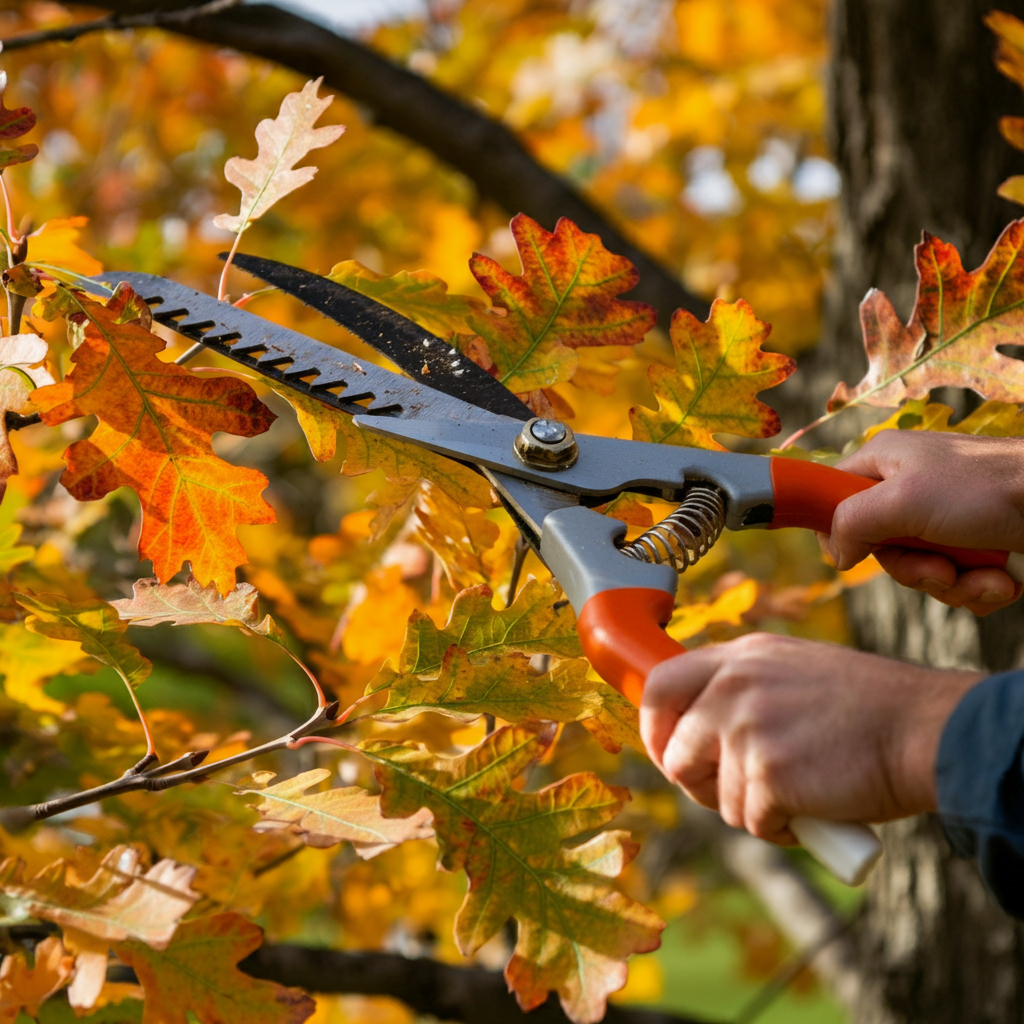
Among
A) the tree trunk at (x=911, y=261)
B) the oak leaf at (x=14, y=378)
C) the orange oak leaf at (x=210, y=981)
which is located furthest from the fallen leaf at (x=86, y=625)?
the tree trunk at (x=911, y=261)

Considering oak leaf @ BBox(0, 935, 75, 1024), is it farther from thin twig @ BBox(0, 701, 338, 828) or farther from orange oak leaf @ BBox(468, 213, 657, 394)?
orange oak leaf @ BBox(468, 213, 657, 394)

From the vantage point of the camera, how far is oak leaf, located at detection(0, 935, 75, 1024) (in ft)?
3.34

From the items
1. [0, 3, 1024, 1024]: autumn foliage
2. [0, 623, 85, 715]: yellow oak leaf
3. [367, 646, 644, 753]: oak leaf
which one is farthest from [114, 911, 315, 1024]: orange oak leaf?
[0, 623, 85, 715]: yellow oak leaf

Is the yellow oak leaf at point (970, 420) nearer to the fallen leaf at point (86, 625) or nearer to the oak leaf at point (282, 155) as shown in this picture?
the oak leaf at point (282, 155)

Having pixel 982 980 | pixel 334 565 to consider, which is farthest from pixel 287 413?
pixel 982 980

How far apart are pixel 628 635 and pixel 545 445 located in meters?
0.29

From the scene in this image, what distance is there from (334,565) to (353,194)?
2.14 meters

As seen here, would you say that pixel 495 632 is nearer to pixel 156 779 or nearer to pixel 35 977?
pixel 156 779

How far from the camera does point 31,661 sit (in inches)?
52.9

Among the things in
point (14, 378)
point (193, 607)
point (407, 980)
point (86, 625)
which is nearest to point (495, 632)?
point (193, 607)

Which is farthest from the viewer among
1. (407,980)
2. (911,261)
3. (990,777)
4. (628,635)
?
(911,261)

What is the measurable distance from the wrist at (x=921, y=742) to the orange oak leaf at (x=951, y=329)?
22.9 inches

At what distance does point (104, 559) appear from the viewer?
7.63 ft

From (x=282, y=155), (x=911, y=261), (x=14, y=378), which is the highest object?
(x=282, y=155)
